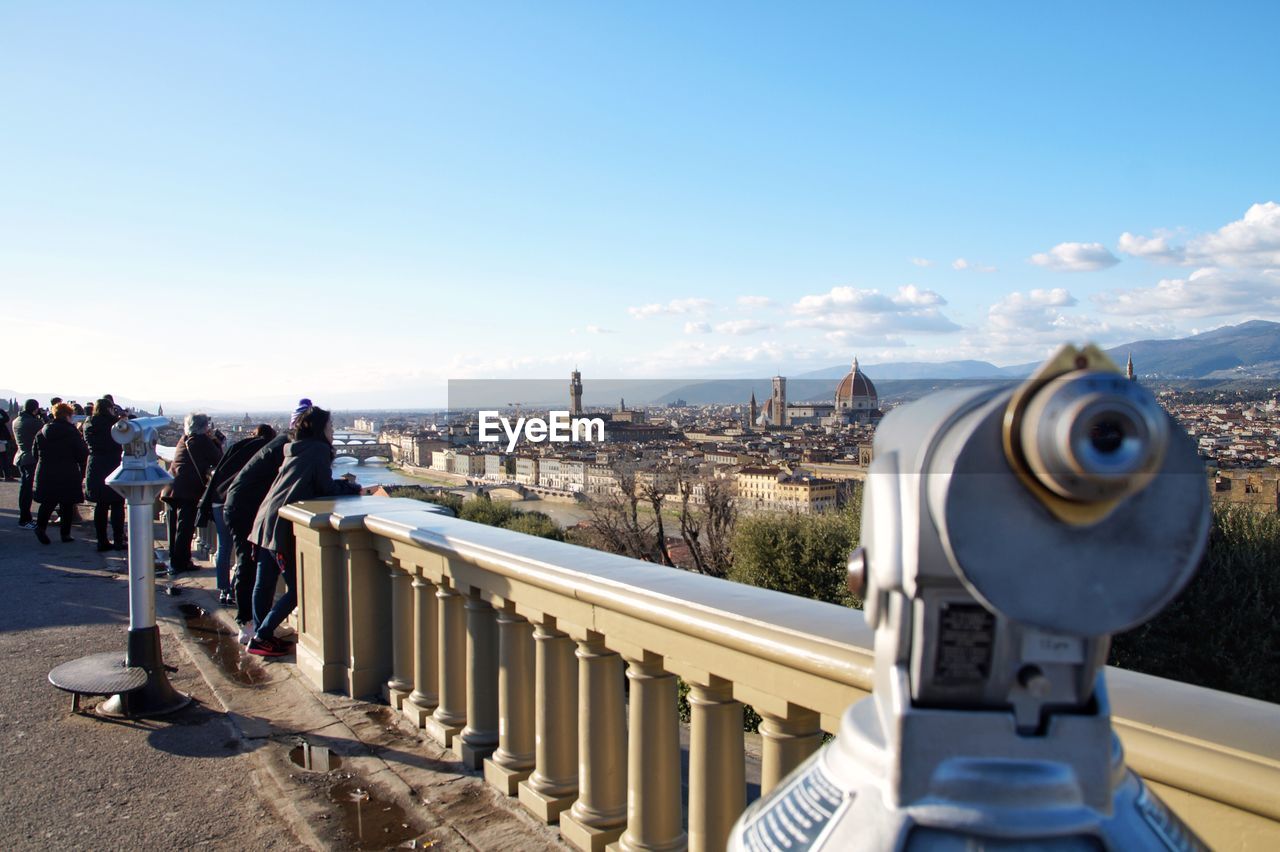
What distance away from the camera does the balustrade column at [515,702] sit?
3.21 metres

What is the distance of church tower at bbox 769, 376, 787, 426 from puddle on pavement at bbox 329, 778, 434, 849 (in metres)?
111

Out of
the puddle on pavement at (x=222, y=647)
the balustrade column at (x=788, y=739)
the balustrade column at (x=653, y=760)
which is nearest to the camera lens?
the balustrade column at (x=788, y=739)

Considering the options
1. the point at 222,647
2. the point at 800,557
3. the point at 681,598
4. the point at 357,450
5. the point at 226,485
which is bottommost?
the point at 800,557

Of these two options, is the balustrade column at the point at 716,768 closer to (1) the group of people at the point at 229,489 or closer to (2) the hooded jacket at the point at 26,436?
(1) the group of people at the point at 229,489

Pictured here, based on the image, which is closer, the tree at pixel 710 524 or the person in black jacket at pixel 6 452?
the person in black jacket at pixel 6 452

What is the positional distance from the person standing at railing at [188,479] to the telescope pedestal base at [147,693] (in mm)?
3693

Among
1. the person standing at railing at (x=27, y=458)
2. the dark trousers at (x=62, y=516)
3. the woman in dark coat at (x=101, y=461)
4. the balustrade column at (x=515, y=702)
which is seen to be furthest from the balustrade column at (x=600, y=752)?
the person standing at railing at (x=27, y=458)

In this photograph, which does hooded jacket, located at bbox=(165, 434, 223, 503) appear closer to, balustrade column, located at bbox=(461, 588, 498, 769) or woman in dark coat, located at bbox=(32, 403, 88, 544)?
woman in dark coat, located at bbox=(32, 403, 88, 544)

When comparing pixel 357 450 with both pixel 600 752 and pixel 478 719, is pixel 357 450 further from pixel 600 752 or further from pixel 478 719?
pixel 600 752

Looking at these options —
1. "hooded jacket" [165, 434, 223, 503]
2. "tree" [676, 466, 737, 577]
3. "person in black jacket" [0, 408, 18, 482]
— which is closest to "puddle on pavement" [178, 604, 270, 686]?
"hooded jacket" [165, 434, 223, 503]

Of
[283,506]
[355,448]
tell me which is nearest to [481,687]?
[283,506]

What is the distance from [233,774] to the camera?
11.5ft

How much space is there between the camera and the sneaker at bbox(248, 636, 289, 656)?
5152 mm

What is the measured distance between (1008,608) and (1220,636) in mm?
12561
